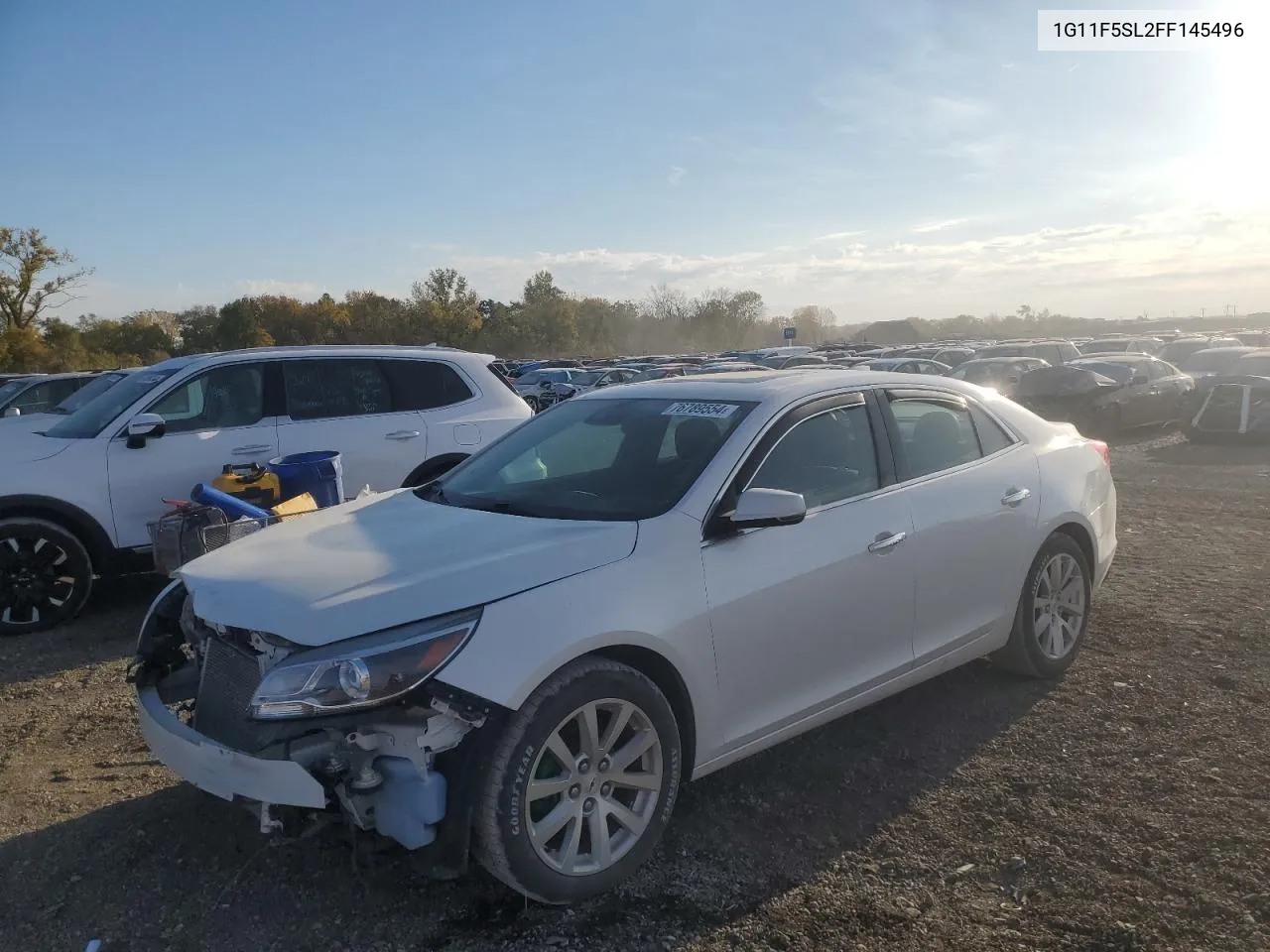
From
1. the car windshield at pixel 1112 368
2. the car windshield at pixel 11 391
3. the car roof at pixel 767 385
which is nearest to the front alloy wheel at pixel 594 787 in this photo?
the car roof at pixel 767 385

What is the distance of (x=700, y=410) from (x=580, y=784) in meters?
1.73

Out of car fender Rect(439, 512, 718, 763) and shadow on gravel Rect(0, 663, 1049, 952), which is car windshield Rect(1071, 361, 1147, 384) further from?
car fender Rect(439, 512, 718, 763)

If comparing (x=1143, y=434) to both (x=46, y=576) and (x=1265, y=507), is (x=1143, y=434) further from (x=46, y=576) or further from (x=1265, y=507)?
(x=46, y=576)

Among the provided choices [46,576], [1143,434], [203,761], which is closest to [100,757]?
[203,761]

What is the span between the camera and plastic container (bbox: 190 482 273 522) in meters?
6.07

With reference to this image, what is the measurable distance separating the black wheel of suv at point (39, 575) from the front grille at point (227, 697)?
3936 mm

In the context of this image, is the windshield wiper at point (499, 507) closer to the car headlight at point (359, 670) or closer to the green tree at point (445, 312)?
the car headlight at point (359, 670)

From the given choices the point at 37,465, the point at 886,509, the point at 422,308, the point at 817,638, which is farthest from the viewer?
the point at 422,308

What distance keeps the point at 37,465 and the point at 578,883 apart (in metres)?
5.37

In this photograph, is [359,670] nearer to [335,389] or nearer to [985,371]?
[335,389]

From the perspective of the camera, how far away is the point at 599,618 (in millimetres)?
3172

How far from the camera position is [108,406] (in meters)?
7.29

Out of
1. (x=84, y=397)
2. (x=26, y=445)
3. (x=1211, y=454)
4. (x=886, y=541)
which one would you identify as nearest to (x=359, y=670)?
(x=886, y=541)

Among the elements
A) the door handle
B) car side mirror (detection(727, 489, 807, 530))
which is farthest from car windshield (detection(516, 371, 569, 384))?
car side mirror (detection(727, 489, 807, 530))
